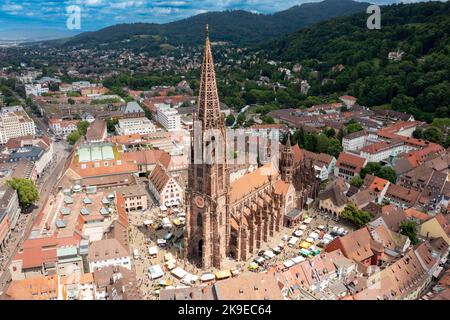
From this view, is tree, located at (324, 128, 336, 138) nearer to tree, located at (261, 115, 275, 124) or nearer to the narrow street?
tree, located at (261, 115, 275, 124)

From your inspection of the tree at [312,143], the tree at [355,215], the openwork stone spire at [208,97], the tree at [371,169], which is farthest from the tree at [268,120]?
the openwork stone spire at [208,97]

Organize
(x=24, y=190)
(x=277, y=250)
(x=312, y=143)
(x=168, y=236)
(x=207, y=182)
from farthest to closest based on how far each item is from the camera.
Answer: (x=312, y=143), (x=24, y=190), (x=168, y=236), (x=277, y=250), (x=207, y=182)

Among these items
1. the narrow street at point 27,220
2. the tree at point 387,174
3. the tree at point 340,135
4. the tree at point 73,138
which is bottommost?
the narrow street at point 27,220

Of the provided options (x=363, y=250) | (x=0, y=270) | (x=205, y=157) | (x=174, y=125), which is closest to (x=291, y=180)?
(x=363, y=250)

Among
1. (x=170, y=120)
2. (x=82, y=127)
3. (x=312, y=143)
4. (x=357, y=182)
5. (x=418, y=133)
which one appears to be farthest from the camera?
(x=170, y=120)

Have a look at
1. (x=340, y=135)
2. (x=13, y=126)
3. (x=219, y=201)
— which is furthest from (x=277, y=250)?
(x=13, y=126)

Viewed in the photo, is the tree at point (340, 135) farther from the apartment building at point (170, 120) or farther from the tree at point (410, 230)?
the apartment building at point (170, 120)

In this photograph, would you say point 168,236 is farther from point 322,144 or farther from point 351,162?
point 322,144

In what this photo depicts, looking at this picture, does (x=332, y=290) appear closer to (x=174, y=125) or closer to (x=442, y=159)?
(x=442, y=159)

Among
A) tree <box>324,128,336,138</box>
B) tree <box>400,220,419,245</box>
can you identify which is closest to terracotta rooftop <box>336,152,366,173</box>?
tree <box>324,128,336,138</box>
